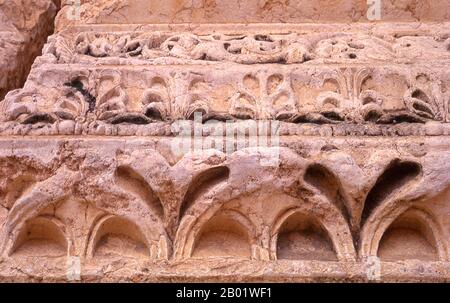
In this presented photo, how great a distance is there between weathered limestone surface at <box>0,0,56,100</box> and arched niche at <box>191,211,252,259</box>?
1.18 meters

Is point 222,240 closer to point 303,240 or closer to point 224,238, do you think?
point 224,238

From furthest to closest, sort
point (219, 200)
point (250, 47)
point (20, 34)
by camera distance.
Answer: point (20, 34) < point (250, 47) < point (219, 200)

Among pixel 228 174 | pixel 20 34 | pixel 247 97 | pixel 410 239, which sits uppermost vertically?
pixel 20 34

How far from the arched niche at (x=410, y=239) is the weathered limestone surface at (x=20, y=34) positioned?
1.52 m

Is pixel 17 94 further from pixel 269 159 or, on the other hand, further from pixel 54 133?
pixel 269 159

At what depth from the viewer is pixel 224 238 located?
62.4 inches

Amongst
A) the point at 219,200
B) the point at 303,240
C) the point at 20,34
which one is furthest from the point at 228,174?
the point at 20,34

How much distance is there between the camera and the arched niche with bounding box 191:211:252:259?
1.55m

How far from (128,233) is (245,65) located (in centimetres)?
61

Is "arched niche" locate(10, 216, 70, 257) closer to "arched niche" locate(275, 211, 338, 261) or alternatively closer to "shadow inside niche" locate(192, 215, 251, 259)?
"shadow inside niche" locate(192, 215, 251, 259)

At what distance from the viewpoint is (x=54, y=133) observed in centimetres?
165

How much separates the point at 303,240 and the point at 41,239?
67cm
